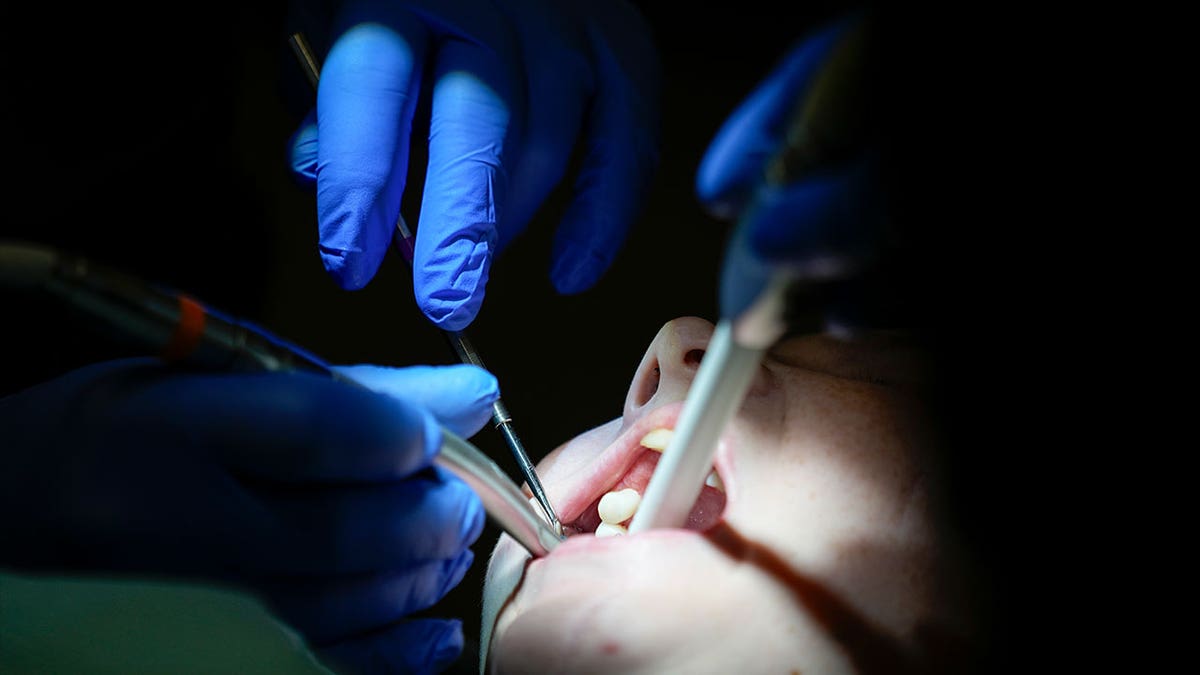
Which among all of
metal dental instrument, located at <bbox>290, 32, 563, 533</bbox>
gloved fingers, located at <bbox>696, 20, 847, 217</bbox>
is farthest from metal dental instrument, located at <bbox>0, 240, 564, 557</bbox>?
gloved fingers, located at <bbox>696, 20, 847, 217</bbox>

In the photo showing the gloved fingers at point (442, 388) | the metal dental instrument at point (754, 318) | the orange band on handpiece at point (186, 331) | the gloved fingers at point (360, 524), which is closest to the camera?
the metal dental instrument at point (754, 318)

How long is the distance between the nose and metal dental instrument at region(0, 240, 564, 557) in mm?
206

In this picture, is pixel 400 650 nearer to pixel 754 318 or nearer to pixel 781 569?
pixel 781 569

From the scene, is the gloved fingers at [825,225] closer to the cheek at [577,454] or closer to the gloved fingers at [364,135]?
the cheek at [577,454]

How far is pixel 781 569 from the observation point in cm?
76

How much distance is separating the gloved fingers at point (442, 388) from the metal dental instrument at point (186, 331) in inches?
2.2

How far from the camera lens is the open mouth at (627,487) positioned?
0.95 metres

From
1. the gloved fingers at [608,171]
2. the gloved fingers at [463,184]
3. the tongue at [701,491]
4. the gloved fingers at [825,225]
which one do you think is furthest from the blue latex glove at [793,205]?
the gloved fingers at [608,171]

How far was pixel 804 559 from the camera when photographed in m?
0.76

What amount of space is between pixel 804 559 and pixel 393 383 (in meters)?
Answer: 0.44

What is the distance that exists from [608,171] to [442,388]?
0.59 metres

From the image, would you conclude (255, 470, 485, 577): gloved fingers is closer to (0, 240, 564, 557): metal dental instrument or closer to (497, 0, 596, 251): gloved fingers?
(0, 240, 564, 557): metal dental instrument

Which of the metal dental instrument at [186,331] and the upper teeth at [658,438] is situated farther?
the upper teeth at [658,438]

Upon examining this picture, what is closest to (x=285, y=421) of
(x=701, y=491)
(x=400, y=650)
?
(x=400, y=650)
